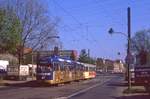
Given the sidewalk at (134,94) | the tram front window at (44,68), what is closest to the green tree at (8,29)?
the tram front window at (44,68)

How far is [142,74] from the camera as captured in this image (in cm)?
4628

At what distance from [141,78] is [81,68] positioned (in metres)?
23.7

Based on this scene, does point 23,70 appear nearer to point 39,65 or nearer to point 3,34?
Result: point 3,34

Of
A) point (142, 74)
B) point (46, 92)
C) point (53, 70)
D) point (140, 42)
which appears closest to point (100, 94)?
point (46, 92)

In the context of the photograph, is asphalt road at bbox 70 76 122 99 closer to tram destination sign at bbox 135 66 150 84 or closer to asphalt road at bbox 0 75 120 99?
asphalt road at bbox 0 75 120 99

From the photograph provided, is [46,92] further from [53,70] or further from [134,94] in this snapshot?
[53,70]

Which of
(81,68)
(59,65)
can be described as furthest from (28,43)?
(59,65)

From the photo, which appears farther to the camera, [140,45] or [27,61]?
[140,45]

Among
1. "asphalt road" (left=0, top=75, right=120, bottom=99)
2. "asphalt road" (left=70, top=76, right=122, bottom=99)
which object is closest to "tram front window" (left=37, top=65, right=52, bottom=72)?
"asphalt road" (left=0, top=75, right=120, bottom=99)

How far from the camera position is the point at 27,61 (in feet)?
355

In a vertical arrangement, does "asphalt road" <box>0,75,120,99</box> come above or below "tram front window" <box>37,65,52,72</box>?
below

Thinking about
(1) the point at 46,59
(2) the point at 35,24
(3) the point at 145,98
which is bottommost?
(3) the point at 145,98

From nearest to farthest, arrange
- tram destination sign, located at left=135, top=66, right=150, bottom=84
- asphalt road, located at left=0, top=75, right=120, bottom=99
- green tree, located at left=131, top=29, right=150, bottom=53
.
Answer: asphalt road, located at left=0, top=75, right=120, bottom=99
tram destination sign, located at left=135, top=66, right=150, bottom=84
green tree, located at left=131, top=29, right=150, bottom=53

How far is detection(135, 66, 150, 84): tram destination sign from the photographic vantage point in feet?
151
